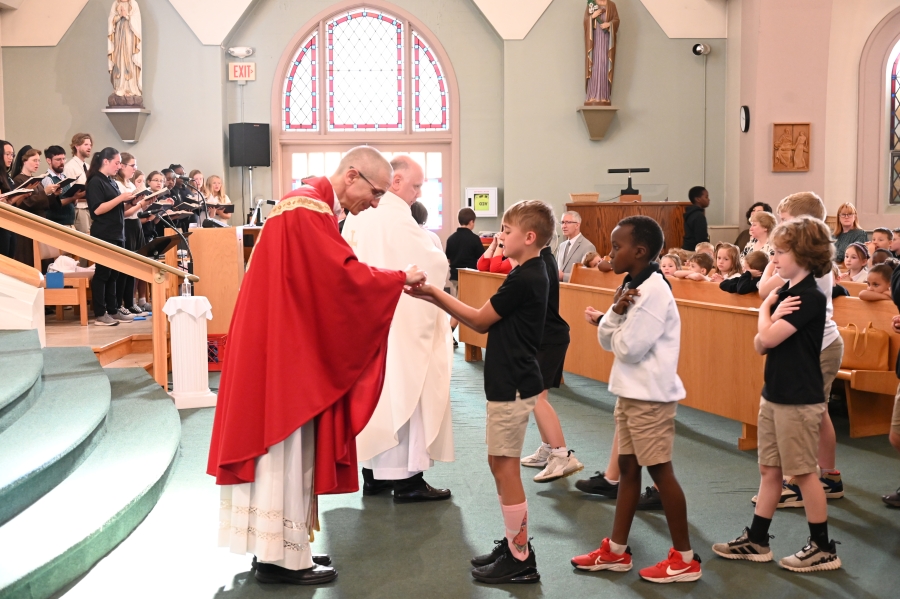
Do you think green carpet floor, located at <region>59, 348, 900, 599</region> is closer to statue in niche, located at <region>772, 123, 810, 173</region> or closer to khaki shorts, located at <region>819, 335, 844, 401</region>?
khaki shorts, located at <region>819, 335, 844, 401</region>

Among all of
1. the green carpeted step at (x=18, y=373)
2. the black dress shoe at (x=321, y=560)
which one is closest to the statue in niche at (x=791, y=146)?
the green carpeted step at (x=18, y=373)

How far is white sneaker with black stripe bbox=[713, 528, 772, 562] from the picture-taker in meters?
3.37

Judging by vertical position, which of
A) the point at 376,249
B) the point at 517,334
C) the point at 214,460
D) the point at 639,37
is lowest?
the point at 214,460

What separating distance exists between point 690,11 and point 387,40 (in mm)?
4494

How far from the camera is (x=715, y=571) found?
129 inches

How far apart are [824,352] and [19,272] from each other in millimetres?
4856

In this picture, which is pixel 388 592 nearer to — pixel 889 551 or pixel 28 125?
pixel 889 551

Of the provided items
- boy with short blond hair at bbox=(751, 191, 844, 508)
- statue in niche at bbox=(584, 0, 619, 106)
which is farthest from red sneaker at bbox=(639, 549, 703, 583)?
statue in niche at bbox=(584, 0, 619, 106)

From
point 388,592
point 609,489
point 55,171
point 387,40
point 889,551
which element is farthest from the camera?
point 387,40

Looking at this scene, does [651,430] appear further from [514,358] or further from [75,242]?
[75,242]

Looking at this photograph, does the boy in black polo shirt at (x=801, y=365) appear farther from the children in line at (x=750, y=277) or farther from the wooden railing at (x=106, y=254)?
the wooden railing at (x=106, y=254)

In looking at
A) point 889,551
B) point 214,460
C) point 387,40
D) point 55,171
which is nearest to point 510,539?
point 214,460

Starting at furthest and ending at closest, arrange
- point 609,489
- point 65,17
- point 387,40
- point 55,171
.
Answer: point 387,40 → point 65,17 → point 55,171 → point 609,489

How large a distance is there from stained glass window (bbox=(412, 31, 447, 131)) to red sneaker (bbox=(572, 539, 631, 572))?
1059 centimetres
